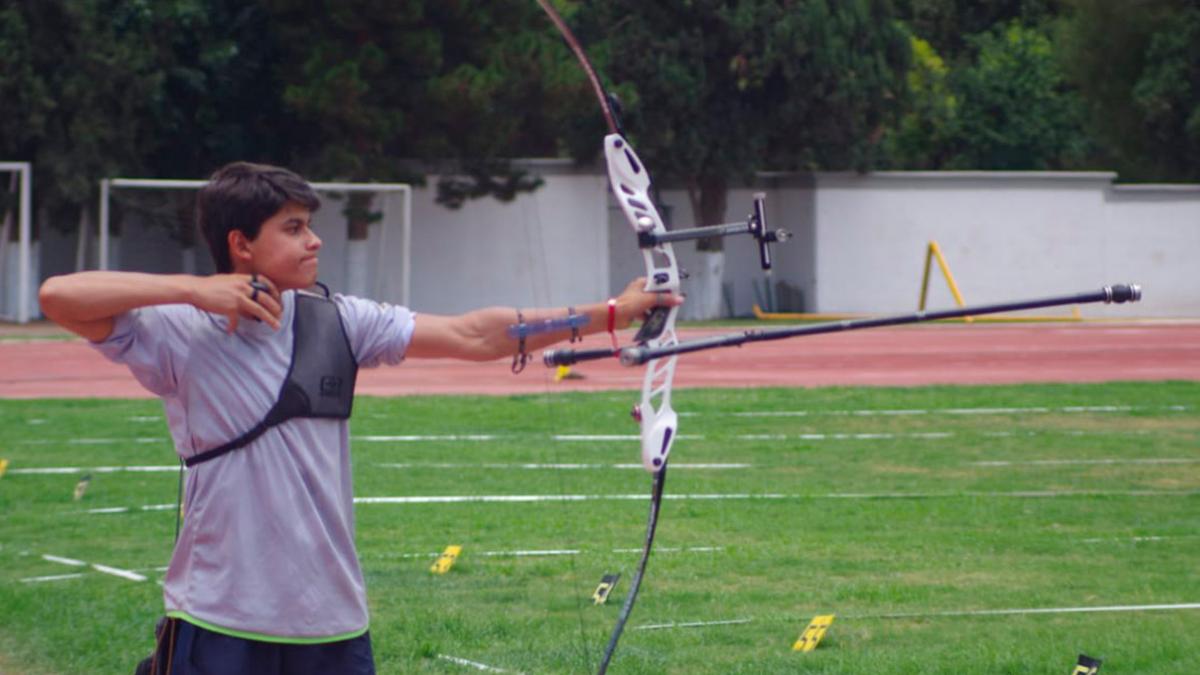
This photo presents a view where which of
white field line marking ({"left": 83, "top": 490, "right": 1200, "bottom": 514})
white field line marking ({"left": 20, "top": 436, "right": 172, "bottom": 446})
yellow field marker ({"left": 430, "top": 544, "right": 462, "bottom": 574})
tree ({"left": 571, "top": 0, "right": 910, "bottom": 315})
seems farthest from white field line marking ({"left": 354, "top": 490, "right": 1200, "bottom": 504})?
tree ({"left": 571, "top": 0, "right": 910, "bottom": 315})

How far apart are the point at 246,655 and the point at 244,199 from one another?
1.00 meters

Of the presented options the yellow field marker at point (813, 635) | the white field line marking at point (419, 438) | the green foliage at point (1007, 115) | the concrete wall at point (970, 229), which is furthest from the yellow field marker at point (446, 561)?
the green foliage at point (1007, 115)

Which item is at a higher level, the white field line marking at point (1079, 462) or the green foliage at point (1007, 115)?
the green foliage at point (1007, 115)

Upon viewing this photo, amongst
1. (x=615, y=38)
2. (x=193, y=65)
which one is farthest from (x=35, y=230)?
(x=615, y=38)

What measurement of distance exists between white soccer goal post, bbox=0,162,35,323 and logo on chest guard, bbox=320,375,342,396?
84.4 ft

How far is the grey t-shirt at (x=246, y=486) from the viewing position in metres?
3.80

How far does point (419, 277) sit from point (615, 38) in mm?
6856

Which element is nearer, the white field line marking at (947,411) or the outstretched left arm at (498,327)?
the outstretched left arm at (498,327)

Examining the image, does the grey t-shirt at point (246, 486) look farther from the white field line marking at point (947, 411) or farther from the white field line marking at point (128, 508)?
the white field line marking at point (947, 411)

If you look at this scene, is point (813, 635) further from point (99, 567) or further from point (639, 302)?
point (99, 567)

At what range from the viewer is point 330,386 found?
152 inches

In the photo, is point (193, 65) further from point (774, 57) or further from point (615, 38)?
point (774, 57)

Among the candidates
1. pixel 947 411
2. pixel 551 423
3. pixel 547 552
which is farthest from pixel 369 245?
pixel 547 552

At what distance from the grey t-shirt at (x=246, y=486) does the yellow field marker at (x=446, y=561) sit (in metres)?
4.76
